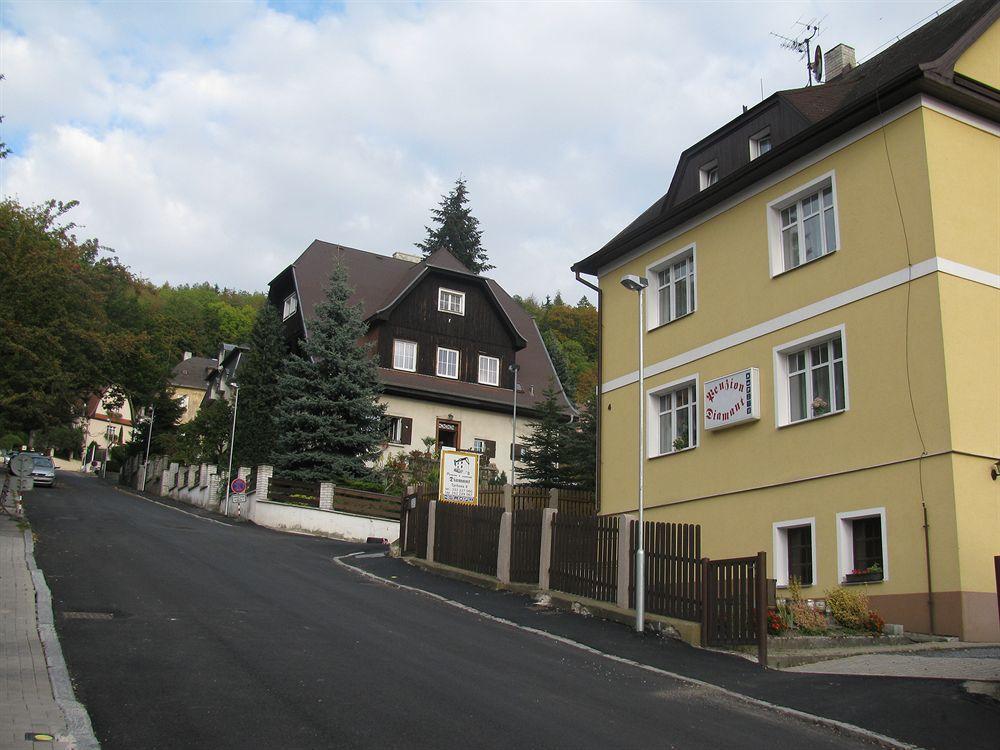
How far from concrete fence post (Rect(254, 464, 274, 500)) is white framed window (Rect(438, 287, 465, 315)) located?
1354cm

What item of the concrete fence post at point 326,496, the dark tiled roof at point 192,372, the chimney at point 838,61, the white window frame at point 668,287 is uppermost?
the dark tiled roof at point 192,372

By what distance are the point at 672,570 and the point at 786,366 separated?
629cm

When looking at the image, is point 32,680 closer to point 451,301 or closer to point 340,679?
point 340,679

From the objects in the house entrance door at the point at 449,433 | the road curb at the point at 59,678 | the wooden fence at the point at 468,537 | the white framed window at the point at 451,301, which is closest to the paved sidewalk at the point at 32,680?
the road curb at the point at 59,678

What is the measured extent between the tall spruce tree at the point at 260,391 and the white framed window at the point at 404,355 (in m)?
5.12

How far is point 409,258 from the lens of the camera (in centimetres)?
5512

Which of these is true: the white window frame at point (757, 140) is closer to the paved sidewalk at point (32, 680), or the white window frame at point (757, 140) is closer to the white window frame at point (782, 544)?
the white window frame at point (782, 544)

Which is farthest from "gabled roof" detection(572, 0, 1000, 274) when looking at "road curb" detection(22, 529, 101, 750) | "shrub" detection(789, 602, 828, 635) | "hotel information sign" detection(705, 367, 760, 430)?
"road curb" detection(22, 529, 101, 750)

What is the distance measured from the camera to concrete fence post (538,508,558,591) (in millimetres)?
18281

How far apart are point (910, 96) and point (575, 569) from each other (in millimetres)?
10294

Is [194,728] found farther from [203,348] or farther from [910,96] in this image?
[203,348]

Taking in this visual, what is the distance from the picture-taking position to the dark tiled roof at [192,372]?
9776 centimetres

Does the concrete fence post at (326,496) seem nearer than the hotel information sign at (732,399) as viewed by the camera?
No

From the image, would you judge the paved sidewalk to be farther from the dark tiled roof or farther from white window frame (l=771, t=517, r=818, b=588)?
the dark tiled roof
